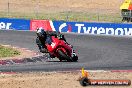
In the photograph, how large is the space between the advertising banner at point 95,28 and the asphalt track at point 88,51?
137 centimetres

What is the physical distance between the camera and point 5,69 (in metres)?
19.2

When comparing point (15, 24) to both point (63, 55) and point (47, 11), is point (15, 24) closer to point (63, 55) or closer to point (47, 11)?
point (63, 55)

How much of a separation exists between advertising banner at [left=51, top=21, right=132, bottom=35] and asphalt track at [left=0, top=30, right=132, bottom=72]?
137 cm

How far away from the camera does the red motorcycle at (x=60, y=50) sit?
71.0ft

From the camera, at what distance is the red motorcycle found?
21.6 m

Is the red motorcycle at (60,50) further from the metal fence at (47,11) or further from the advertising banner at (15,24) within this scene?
the metal fence at (47,11)

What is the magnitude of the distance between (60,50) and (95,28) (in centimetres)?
1614

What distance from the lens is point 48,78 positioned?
1661cm

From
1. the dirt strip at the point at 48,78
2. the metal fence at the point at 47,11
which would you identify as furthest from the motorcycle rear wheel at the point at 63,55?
the metal fence at the point at 47,11

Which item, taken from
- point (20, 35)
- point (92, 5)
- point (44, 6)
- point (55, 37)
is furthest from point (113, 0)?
point (55, 37)

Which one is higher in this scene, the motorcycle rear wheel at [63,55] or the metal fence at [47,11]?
the motorcycle rear wheel at [63,55]

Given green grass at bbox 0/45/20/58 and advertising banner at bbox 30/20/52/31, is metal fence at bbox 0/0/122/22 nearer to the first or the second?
advertising banner at bbox 30/20/52/31

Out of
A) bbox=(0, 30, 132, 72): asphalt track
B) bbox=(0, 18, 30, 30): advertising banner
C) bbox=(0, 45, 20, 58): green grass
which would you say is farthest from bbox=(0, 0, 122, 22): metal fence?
bbox=(0, 45, 20, 58): green grass

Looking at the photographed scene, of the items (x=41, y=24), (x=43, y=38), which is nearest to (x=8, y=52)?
(x=43, y=38)
